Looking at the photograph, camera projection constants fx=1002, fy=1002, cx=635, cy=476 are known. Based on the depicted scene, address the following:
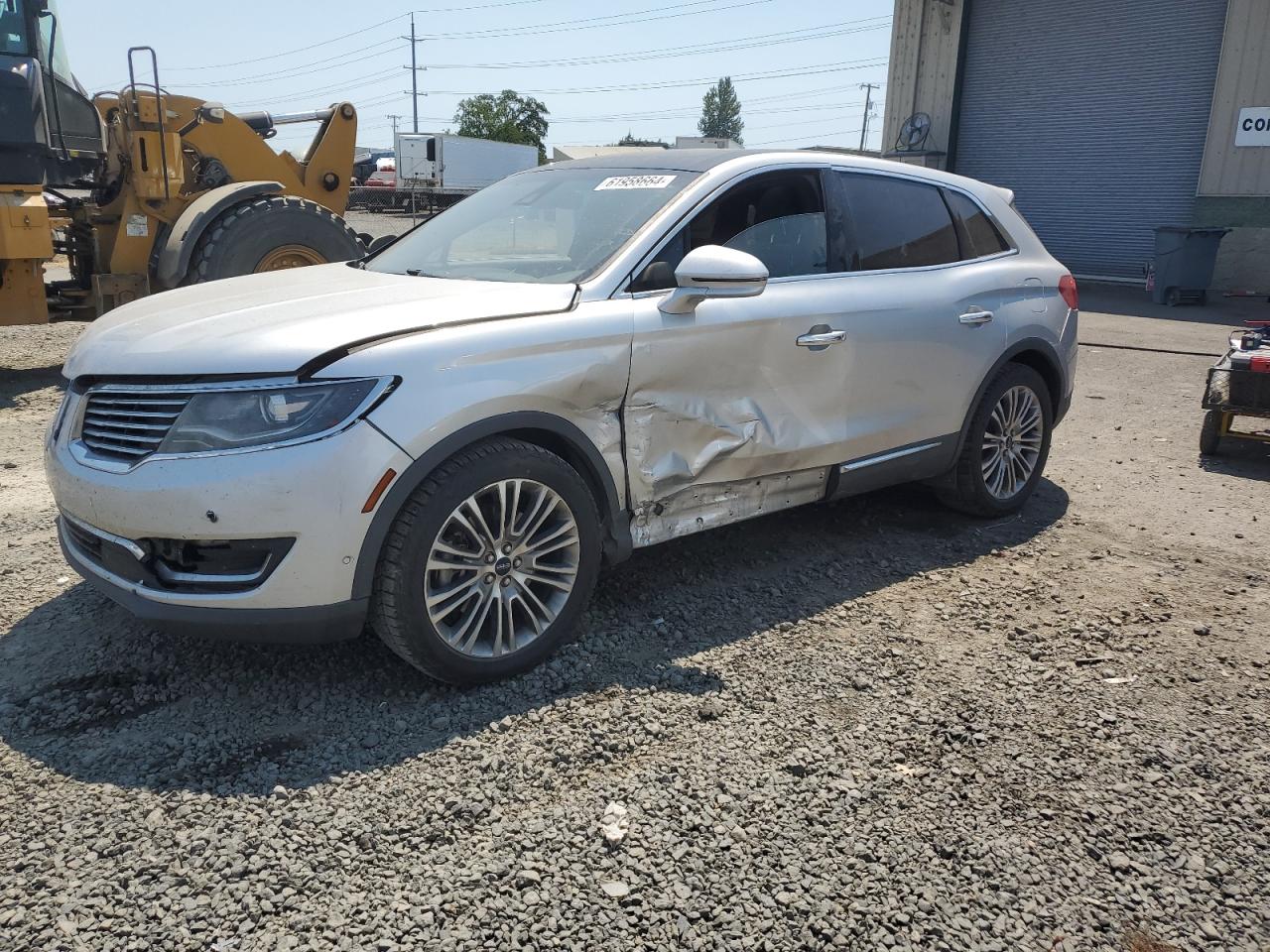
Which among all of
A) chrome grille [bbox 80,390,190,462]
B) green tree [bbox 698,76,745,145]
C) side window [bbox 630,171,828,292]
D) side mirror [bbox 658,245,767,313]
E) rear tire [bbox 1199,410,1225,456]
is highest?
green tree [bbox 698,76,745,145]

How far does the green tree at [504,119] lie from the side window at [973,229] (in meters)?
83.0

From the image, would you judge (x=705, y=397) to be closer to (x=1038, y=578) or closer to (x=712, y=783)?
(x=712, y=783)

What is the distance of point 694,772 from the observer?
2906mm

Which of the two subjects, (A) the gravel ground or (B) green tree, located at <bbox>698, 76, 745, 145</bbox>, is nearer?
(A) the gravel ground

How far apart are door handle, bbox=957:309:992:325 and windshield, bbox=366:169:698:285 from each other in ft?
5.22

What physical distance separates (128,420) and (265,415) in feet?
1.66

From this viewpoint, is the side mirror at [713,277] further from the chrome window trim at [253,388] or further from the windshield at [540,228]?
the chrome window trim at [253,388]

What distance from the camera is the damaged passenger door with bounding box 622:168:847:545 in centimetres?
363

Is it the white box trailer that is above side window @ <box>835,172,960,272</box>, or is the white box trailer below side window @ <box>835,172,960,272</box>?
above

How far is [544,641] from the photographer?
11.3 ft

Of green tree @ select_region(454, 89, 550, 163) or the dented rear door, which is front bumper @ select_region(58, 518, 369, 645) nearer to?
the dented rear door

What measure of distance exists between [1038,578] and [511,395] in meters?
2.65

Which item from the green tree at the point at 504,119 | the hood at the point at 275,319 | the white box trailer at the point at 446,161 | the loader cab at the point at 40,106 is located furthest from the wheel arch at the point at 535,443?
the green tree at the point at 504,119

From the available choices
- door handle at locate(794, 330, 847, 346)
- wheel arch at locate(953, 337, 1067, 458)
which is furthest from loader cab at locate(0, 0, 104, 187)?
wheel arch at locate(953, 337, 1067, 458)
